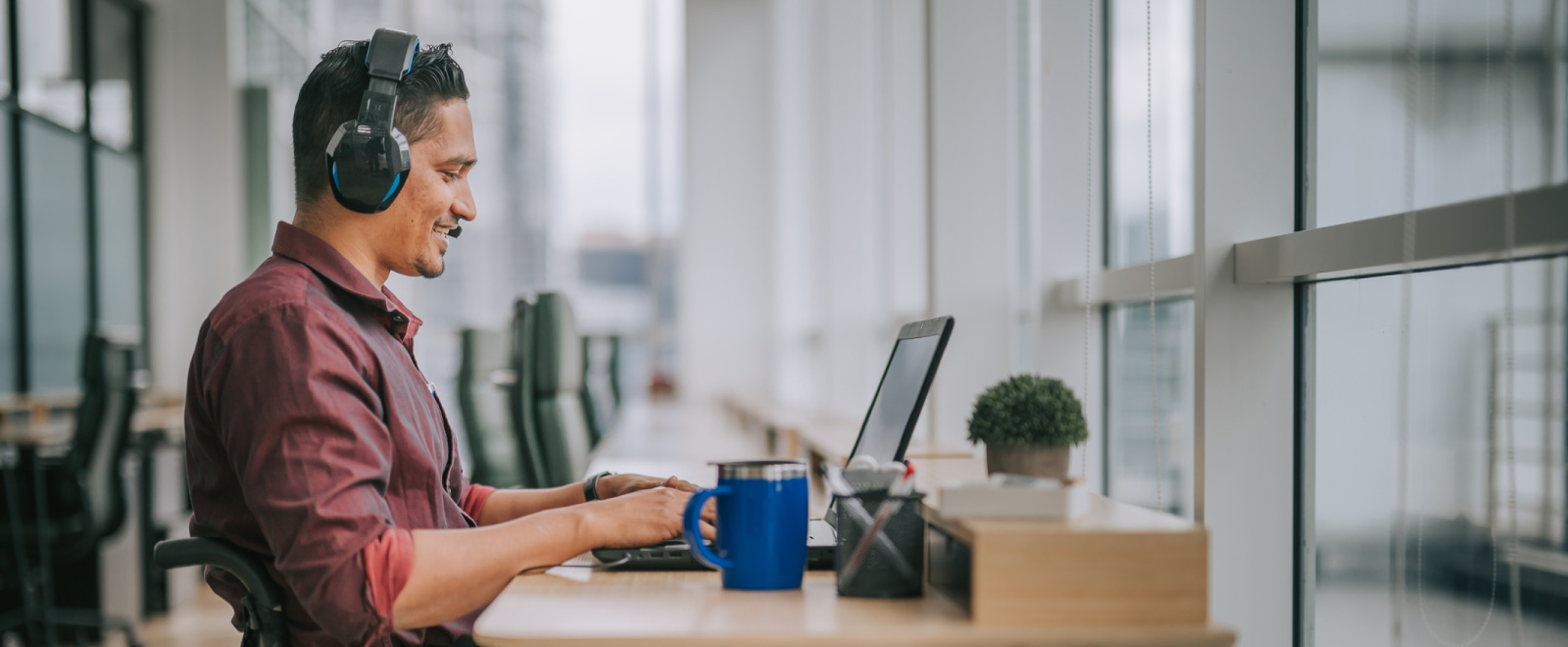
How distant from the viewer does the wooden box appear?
2.99 feet

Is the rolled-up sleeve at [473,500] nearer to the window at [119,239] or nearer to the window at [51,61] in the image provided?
the window at [51,61]

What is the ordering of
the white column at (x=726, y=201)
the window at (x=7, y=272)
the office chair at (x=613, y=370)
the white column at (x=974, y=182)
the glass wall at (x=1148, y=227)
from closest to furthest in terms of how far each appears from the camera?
the glass wall at (x=1148, y=227) → the white column at (x=974, y=182) → the window at (x=7, y=272) → the office chair at (x=613, y=370) → the white column at (x=726, y=201)

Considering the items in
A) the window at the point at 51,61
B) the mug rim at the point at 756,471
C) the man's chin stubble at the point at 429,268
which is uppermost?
the window at the point at 51,61

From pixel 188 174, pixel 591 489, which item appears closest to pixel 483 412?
pixel 591 489

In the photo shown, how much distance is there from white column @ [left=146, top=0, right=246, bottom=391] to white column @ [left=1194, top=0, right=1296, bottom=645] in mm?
6791

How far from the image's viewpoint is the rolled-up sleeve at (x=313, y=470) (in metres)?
1.01

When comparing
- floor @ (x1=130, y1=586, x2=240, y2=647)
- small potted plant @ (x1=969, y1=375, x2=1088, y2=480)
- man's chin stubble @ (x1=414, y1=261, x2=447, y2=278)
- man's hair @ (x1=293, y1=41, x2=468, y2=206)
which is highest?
man's hair @ (x1=293, y1=41, x2=468, y2=206)

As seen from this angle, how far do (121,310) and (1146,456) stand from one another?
649 centimetres

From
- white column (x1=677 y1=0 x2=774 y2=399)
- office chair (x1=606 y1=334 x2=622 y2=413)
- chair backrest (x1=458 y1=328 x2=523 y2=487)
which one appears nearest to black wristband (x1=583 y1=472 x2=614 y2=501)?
chair backrest (x1=458 y1=328 x2=523 y2=487)

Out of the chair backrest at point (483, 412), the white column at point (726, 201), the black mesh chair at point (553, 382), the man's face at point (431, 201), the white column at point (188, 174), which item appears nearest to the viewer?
the man's face at point (431, 201)

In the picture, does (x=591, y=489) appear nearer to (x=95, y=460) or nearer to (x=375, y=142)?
(x=375, y=142)

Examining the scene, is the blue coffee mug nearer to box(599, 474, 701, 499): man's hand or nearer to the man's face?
box(599, 474, 701, 499): man's hand

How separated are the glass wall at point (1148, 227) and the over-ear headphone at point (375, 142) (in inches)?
44.1

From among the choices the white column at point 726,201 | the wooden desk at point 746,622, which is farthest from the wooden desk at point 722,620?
the white column at point 726,201
